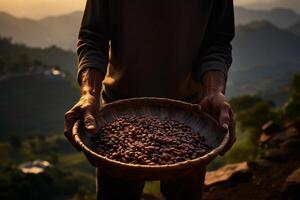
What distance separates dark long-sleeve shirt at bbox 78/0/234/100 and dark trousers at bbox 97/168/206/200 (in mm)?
640

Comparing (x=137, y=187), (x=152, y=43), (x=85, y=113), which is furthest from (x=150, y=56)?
(x=137, y=187)

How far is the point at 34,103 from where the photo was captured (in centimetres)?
10000

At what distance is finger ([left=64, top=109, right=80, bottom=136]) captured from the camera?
2.38m

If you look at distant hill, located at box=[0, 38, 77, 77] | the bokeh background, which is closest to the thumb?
the bokeh background

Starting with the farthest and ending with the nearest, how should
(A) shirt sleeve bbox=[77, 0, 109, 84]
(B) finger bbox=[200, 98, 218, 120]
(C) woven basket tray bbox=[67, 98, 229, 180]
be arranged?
(A) shirt sleeve bbox=[77, 0, 109, 84], (B) finger bbox=[200, 98, 218, 120], (C) woven basket tray bbox=[67, 98, 229, 180]

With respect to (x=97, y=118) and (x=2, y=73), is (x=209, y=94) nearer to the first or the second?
(x=97, y=118)

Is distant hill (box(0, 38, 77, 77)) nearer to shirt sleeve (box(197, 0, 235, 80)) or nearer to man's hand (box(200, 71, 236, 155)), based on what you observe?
shirt sleeve (box(197, 0, 235, 80))

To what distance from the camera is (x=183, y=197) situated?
111 inches

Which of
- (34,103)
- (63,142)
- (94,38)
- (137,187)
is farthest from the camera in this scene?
(34,103)

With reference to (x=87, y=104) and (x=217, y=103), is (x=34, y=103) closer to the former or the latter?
(x=87, y=104)

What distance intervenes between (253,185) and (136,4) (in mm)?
5932

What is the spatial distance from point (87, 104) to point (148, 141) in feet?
1.60

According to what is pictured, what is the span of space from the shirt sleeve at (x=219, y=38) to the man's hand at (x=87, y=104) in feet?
2.66

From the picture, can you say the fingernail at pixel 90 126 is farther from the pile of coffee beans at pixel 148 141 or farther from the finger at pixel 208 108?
the finger at pixel 208 108
